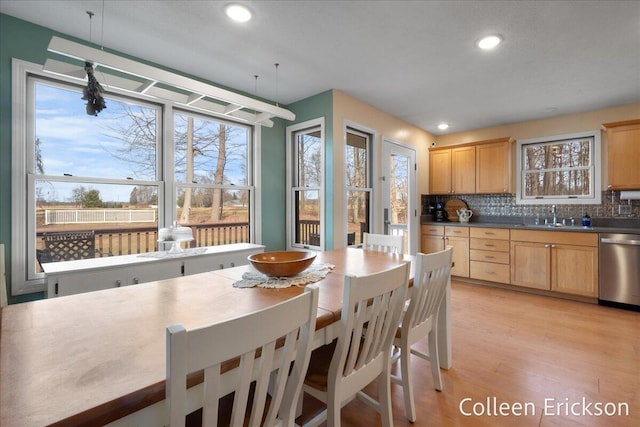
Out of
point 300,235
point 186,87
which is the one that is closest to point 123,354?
point 186,87

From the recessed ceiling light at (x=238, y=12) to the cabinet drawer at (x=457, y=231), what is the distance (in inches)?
158

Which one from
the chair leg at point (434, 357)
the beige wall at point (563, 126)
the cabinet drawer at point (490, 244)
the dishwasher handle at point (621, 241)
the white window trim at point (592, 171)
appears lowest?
the chair leg at point (434, 357)

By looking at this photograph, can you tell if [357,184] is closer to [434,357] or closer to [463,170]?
[463,170]

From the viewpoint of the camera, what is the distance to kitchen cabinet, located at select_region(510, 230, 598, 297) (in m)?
3.56

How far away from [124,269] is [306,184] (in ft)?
7.10

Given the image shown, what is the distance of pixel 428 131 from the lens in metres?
5.11

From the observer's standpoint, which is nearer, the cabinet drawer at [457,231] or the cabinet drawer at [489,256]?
the cabinet drawer at [489,256]

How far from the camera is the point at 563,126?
4195 millimetres

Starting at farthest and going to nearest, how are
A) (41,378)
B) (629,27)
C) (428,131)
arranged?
1. (428,131)
2. (629,27)
3. (41,378)

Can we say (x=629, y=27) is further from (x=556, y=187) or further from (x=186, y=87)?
(x=186, y=87)

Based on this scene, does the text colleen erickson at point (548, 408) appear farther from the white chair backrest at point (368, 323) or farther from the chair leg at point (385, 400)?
the white chair backrest at point (368, 323)

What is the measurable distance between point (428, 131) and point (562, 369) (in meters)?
3.90

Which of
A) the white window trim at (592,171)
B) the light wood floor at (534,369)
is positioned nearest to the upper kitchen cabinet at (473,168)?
the white window trim at (592,171)

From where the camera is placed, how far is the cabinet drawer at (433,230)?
4823mm
